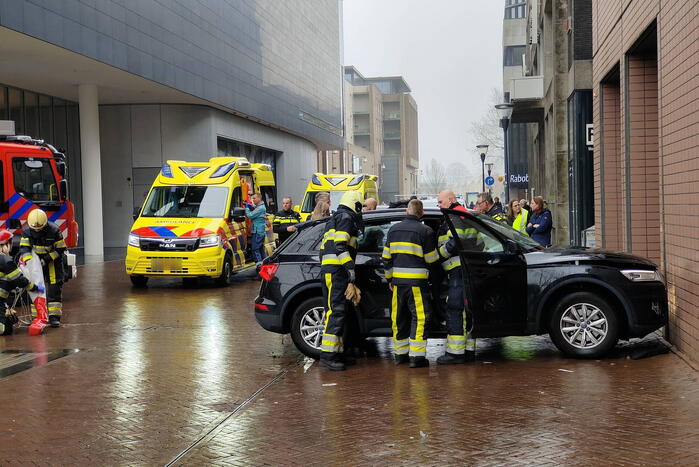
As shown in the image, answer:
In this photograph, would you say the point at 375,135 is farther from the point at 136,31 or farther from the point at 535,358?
the point at 535,358

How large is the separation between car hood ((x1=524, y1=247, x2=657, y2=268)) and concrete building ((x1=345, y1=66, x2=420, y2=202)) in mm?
107077

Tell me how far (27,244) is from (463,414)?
7457 mm

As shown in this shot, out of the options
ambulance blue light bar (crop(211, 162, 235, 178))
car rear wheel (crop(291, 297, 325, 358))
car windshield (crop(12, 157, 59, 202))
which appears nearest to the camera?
car rear wheel (crop(291, 297, 325, 358))

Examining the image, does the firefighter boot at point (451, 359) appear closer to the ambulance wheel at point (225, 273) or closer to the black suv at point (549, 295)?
the black suv at point (549, 295)

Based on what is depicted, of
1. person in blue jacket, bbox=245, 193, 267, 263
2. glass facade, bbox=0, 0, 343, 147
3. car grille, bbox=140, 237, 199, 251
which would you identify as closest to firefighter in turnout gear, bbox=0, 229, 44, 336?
car grille, bbox=140, 237, 199, 251

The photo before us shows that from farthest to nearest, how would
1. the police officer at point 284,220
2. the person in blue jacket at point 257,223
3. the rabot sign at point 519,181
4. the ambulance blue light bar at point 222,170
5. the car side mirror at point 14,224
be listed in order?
1. the rabot sign at point 519,181
2. the police officer at point 284,220
3. the person in blue jacket at point 257,223
4. the ambulance blue light bar at point 222,170
5. the car side mirror at point 14,224

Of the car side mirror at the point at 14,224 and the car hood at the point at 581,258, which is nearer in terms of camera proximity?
the car hood at the point at 581,258

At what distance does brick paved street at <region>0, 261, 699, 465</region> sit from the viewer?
231 inches

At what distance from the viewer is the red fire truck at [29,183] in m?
15.5

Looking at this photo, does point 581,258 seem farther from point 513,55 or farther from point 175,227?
point 513,55

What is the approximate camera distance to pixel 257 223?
1934cm

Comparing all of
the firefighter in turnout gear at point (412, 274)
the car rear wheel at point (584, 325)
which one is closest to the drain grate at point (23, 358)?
the firefighter in turnout gear at point (412, 274)

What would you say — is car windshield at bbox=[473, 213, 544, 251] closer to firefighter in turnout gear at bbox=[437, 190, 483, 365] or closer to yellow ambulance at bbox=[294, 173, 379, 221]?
firefighter in turnout gear at bbox=[437, 190, 483, 365]

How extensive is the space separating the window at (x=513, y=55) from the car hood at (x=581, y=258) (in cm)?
6280
